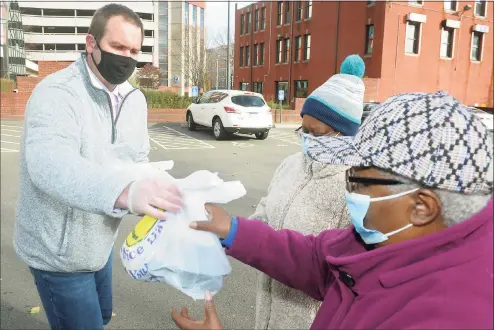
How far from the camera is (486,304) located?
93 centimetres

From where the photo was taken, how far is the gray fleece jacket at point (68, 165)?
1.57 metres

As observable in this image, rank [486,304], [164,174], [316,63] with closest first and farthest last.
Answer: [486,304], [164,174], [316,63]

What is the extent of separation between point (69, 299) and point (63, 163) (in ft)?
2.55

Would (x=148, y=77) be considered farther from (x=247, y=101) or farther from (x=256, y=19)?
(x=247, y=101)

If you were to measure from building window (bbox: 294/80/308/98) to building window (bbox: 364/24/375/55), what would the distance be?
6154 millimetres

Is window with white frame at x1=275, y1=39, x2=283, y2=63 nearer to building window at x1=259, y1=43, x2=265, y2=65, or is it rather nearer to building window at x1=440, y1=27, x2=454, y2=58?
building window at x1=259, y1=43, x2=265, y2=65

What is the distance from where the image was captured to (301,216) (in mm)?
1947

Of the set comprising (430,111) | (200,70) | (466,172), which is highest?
(200,70)

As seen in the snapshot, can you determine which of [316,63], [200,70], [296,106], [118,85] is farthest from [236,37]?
[118,85]

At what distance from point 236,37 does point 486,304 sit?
37.6 meters

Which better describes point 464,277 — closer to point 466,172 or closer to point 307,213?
point 466,172

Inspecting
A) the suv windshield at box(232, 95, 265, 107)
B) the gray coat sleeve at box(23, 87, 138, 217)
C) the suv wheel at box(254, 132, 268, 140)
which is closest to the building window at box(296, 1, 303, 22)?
the suv wheel at box(254, 132, 268, 140)

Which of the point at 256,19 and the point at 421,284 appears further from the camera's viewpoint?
the point at 256,19

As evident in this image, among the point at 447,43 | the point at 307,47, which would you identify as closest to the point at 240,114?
the point at 447,43
